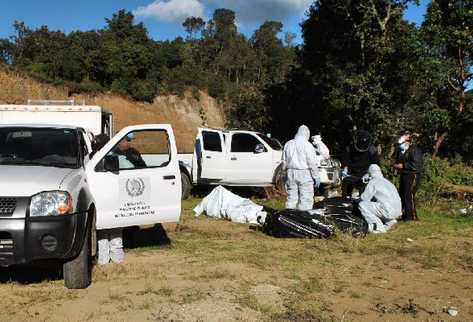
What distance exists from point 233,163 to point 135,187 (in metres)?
8.00

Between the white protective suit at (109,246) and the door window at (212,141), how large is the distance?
7747 mm

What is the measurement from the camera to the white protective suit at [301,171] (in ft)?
30.7

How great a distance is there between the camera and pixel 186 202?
1352 cm

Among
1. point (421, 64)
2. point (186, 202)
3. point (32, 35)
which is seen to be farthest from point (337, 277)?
point (32, 35)

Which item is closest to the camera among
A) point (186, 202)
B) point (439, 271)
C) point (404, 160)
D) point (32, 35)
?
point (439, 271)

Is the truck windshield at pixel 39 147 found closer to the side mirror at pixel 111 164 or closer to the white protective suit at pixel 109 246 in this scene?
the side mirror at pixel 111 164

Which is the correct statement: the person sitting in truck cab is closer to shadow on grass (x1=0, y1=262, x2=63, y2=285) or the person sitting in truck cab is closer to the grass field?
the grass field

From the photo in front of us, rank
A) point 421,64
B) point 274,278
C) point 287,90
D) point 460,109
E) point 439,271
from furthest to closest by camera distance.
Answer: point 287,90 → point 460,109 → point 421,64 → point 439,271 → point 274,278

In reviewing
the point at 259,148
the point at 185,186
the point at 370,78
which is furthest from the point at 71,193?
the point at 370,78

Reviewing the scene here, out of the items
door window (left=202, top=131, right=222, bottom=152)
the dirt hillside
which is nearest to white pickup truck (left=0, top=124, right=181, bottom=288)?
door window (left=202, top=131, right=222, bottom=152)

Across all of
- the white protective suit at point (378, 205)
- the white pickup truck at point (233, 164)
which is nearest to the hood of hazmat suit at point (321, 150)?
the white pickup truck at point (233, 164)

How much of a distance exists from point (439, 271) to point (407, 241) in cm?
177

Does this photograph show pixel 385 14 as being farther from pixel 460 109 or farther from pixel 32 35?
pixel 32 35

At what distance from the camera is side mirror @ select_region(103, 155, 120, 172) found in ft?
20.1
